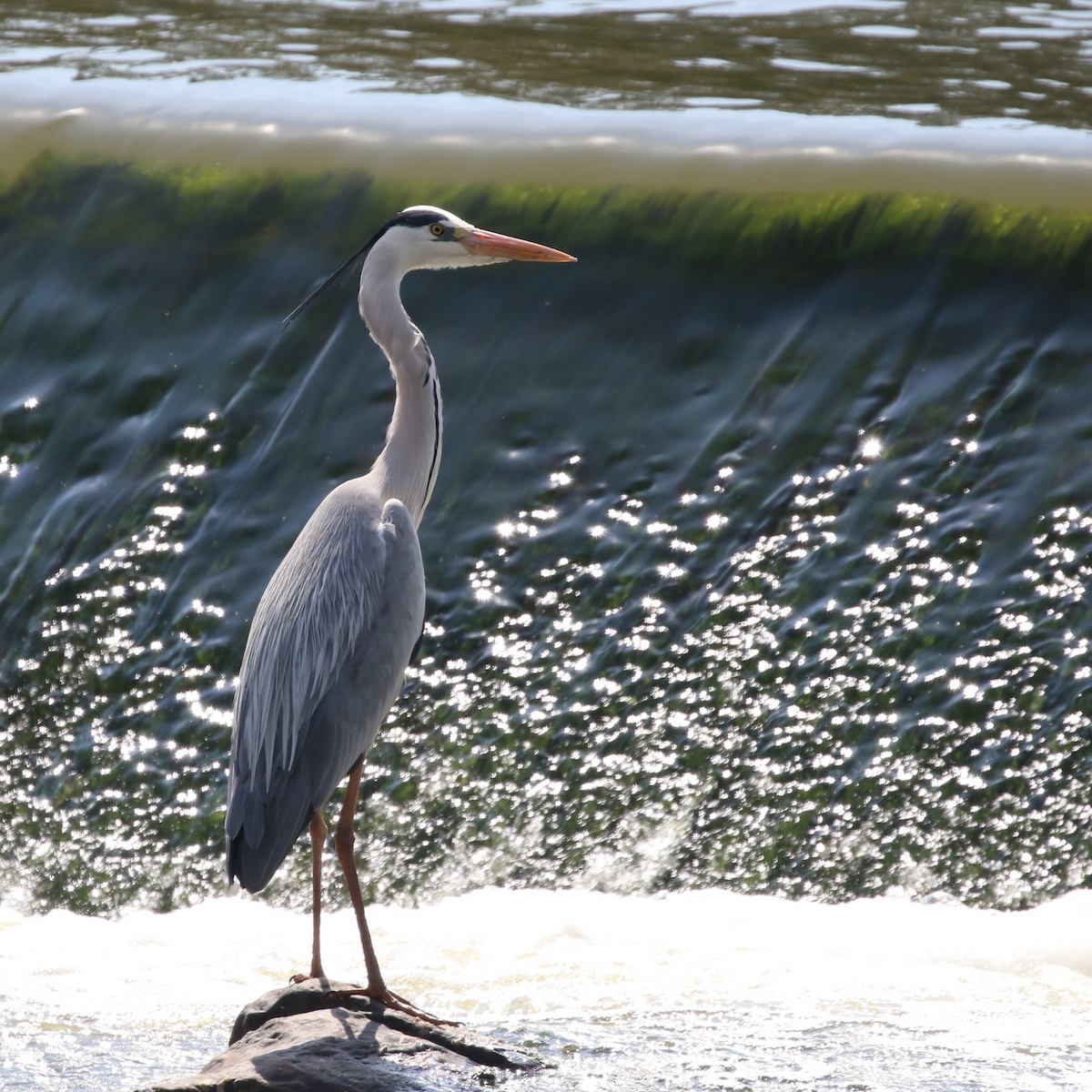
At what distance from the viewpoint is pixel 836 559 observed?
623cm

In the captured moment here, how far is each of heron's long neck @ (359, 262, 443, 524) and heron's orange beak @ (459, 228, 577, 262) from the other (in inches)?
11.7

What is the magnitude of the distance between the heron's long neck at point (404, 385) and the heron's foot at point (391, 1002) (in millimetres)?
1646

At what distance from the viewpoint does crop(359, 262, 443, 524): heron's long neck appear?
5.43 meters

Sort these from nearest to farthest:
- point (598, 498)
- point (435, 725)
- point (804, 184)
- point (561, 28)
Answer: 1. point (435, 725)
2. point (598, 498)
3. point (804, 184)
4. point (561, 28)

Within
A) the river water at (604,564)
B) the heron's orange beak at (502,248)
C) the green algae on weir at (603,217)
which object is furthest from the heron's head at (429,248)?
the green algae on weir at (603,217)

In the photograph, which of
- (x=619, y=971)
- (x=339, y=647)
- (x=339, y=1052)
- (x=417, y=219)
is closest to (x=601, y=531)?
(x=417, y=219)

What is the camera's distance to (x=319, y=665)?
15.9ft

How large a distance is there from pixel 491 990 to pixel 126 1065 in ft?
3.74

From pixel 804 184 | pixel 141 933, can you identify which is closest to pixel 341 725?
pixel 141 933

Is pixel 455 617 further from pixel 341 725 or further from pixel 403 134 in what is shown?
pixel 403 134

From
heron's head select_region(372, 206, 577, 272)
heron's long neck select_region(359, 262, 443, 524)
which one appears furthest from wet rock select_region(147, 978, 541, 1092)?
heron's head select_region(372, 206, 577, 272)

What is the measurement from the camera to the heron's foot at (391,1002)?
4309mm

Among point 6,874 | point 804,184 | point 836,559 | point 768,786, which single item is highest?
point 804,184

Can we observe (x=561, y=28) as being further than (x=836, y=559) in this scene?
Yes
